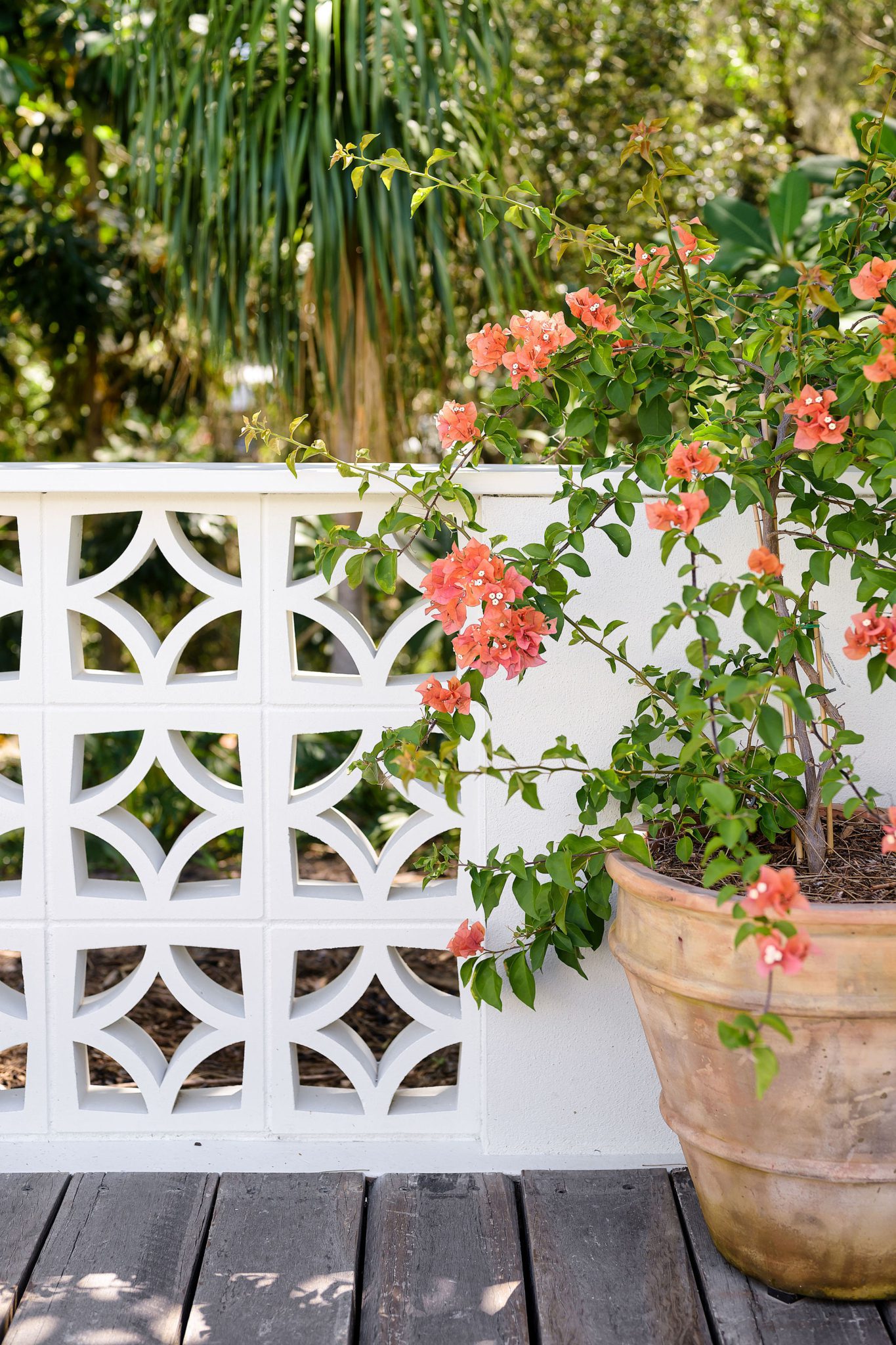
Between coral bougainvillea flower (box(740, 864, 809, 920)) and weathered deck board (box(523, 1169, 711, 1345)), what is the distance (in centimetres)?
58

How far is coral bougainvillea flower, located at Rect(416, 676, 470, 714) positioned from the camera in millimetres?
1294

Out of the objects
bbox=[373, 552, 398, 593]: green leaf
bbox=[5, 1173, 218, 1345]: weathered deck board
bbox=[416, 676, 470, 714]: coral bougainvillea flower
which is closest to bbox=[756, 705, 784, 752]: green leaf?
bbox=[416, 676, 470, 714]: coral bougainvillea flower

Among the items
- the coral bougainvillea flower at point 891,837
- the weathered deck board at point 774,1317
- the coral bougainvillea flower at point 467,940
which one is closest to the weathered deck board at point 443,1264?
the weathered deck board at point 774,1317

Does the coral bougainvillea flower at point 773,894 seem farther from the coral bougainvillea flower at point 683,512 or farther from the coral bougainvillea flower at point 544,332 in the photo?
the coral bougainvillea flower at point 544,332

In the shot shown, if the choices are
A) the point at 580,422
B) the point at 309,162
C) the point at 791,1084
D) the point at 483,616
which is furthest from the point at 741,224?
the point at 791,1084

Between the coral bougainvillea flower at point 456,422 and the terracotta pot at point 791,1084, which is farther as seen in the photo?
the coral bougainvillea flower at point 456,422

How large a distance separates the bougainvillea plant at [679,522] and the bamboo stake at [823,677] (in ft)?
0.04

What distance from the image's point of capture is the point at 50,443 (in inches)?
197

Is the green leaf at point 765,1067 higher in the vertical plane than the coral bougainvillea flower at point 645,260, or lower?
lower

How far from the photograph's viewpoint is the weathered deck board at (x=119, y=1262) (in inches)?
50.5

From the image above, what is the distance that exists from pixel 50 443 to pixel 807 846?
4.42m

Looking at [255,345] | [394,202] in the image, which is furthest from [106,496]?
[255,345]

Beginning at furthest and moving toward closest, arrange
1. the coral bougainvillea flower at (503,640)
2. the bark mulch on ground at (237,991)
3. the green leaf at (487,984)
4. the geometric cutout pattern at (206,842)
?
the bark mulch on ground at (237,991)
the geometric cutout pattern at (206,842)
the green leaf at (487,984)
the coral bougainvillea flower at (503,640)

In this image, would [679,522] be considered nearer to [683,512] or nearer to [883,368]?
[683,512]
